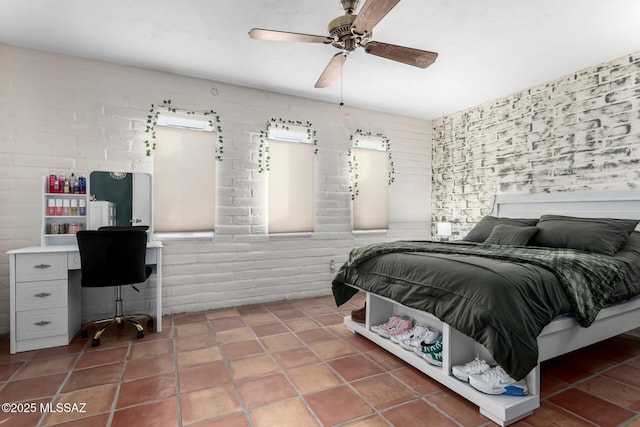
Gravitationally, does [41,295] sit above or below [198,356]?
above

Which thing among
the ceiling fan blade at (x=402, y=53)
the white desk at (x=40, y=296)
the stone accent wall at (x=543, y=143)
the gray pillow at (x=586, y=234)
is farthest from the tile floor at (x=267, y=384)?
the ceiling fan blade at (x=402, y=53)

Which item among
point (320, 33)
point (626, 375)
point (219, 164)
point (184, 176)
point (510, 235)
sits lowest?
point (626, 375)

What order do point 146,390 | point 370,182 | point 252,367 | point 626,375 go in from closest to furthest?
point 146,390 → point 626,375 → point 252,367 → point 370,182

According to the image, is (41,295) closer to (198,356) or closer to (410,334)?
(198,356)

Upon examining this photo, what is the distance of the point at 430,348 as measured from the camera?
7.53 ft

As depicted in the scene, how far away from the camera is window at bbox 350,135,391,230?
16.0ft

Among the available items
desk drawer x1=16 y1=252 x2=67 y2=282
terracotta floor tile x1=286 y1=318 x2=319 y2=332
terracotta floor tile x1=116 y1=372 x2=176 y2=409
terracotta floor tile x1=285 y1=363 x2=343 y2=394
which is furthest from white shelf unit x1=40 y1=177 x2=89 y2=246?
terracotta floor tile x1=285 y1=363 x2=343 y2=394

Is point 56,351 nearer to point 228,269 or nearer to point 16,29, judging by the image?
point 228,269

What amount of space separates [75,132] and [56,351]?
80.4 inches

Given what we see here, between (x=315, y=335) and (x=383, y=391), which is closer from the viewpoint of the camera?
(x=383, y=391)

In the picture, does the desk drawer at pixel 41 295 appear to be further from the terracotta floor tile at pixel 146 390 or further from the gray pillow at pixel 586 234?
the gray pillow at pixel 586 234

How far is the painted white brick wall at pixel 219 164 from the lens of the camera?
3.11 meters

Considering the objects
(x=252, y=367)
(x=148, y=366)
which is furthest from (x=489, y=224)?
(x=148, y=366)

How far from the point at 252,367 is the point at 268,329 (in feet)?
2.60
